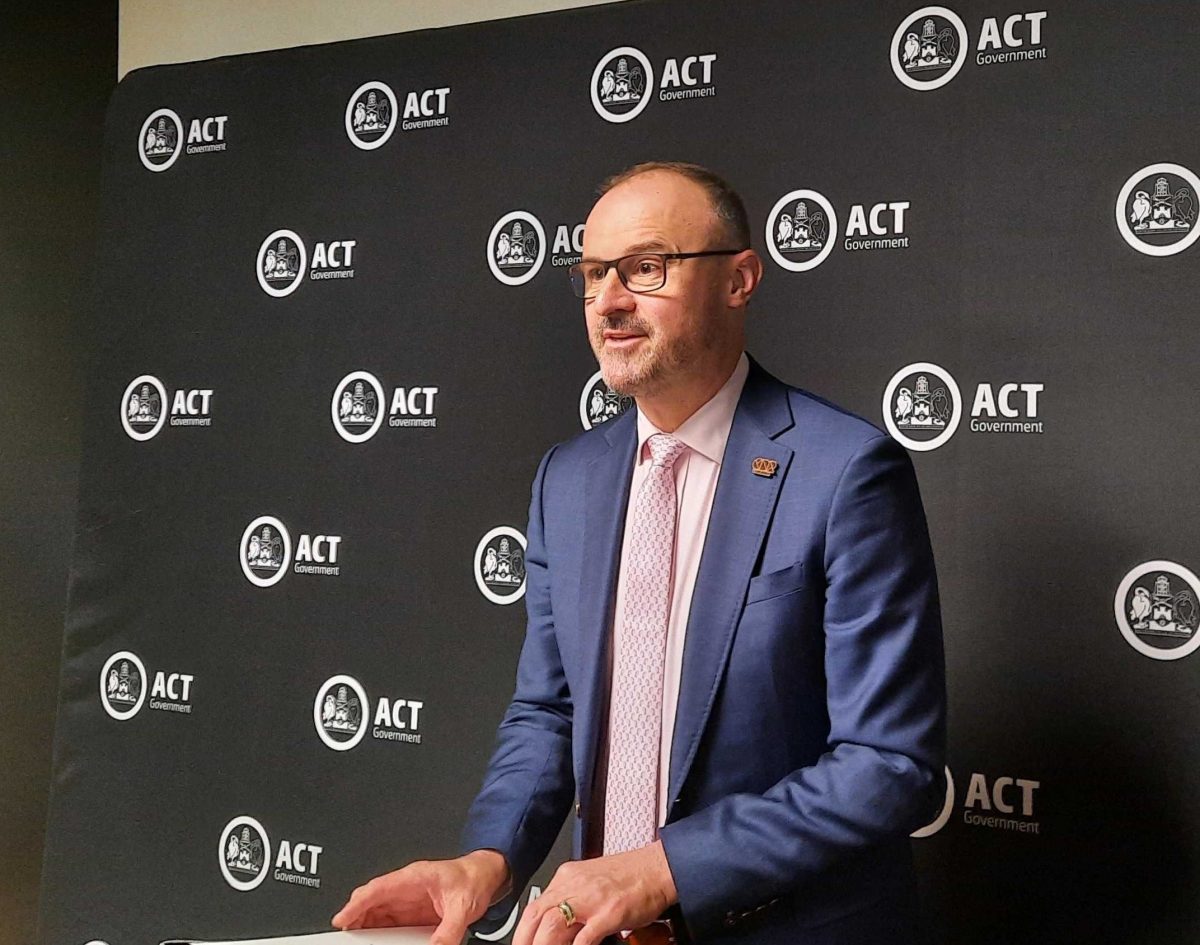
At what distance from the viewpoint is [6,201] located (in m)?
3.70

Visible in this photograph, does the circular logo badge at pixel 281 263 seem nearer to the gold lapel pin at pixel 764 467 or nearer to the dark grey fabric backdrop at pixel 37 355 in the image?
the dark grey fabric backdrop at pixel 37 355

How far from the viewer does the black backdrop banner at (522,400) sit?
2289 mm

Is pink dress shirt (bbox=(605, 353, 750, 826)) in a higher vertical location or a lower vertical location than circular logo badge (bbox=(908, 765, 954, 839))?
higher

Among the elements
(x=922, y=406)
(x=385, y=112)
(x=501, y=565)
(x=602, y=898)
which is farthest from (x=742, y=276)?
(x=385, y=112)

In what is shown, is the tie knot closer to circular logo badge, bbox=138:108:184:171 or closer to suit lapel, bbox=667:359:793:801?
suit lapel, bbox=667:359:793:801

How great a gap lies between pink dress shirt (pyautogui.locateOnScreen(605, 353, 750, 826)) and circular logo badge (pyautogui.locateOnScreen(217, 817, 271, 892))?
1717mm

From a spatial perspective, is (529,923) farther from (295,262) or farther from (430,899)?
(295,262)

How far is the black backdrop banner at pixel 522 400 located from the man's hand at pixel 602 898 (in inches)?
42.6

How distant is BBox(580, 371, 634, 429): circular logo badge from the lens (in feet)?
9.22

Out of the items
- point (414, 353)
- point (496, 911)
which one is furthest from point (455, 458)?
point (496, 911)

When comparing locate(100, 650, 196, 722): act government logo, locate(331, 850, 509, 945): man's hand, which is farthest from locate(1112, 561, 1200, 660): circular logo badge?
locate(100, 650, 196, 722): act government logo

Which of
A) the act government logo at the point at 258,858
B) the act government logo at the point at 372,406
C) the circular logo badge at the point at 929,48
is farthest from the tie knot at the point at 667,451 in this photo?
the act government logo at the point at 258,858

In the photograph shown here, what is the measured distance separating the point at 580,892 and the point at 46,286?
10.1ft

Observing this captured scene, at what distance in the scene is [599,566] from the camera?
1901mm
